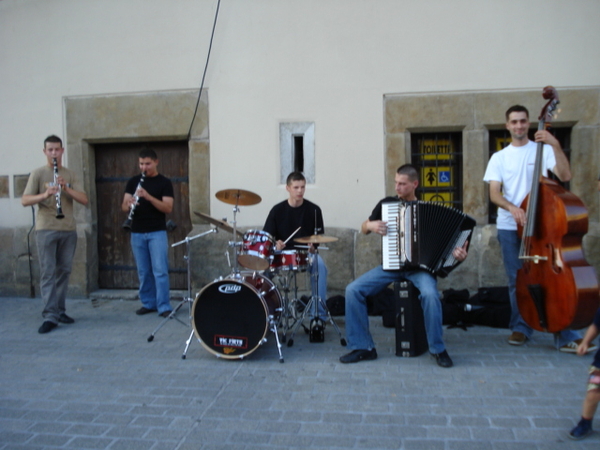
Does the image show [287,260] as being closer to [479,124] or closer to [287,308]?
[287,308]

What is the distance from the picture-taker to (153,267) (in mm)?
6078

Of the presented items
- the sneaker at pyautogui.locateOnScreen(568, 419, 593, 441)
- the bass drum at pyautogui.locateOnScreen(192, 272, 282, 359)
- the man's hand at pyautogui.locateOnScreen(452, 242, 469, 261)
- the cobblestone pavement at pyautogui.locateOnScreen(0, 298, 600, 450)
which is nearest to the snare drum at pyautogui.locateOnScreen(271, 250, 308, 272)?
the bass drum at pyautogui.locateOnScreen(192, 272, 282, 359)

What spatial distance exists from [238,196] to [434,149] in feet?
8.72

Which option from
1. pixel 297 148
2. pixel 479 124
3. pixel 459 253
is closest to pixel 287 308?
pixel 459 253

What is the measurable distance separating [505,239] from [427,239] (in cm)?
95

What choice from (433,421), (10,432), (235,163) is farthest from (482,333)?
(10,432)

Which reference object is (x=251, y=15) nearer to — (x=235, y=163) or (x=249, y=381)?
(x=235, y=163)

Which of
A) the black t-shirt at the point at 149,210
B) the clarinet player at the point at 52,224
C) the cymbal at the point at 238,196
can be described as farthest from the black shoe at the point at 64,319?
the cymbal at the point at 238,196

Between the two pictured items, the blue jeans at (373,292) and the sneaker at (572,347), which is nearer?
the blue jeans at (373,292)

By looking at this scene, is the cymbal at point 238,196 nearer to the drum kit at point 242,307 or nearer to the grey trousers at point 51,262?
the drum kit at point 242,307

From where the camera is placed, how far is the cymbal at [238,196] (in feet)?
16.0

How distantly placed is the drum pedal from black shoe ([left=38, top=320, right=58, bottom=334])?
254cm

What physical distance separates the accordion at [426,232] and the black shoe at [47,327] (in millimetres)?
3386

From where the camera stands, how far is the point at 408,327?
14.8 ft
